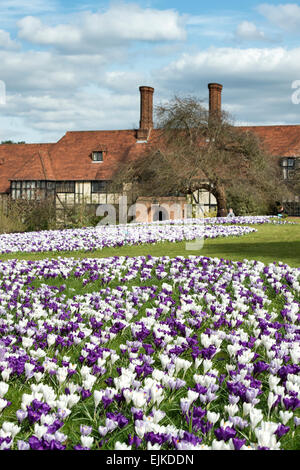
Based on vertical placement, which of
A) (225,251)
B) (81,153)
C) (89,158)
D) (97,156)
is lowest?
(225,251)

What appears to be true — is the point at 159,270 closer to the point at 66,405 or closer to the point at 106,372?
the point at 106,372

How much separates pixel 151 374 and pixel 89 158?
50031mm

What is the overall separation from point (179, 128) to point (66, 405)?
1310 inches

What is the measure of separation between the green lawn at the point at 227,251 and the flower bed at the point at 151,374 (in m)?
4.61

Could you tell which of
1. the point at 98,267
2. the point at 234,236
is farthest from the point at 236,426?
the point at 234,236

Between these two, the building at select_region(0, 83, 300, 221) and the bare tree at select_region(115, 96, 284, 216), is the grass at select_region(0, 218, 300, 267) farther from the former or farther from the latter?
the building at select_region(0, 83, 300, 221)

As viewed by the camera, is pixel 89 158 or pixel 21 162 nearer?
pixel 89 158

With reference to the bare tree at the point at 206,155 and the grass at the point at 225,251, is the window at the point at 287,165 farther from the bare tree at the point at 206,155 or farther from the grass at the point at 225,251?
the grass at the point at 225,251

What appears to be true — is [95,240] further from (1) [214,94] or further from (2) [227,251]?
(1) [214,94]

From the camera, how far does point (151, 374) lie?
410cm

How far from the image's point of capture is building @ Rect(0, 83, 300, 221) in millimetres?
49719

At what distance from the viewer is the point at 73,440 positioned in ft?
10.5

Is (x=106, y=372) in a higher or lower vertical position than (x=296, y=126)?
lower

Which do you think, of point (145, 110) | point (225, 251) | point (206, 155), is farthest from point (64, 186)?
point (225, 251)
